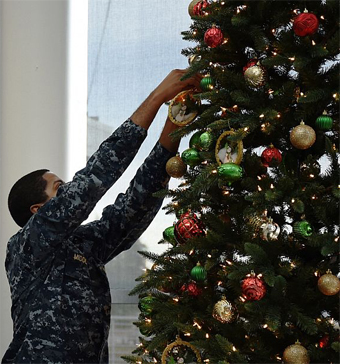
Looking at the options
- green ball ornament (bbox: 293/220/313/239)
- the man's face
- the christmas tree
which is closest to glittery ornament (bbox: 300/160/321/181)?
the christmas tree

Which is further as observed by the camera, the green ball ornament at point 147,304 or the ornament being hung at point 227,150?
the green ball ornament at point 147,304

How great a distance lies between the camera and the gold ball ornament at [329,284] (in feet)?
4.52

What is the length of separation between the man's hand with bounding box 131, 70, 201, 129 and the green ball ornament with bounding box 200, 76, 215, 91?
0.38 ft

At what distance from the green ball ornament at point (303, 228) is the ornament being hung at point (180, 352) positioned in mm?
403

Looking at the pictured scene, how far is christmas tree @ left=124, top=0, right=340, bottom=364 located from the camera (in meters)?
1.43

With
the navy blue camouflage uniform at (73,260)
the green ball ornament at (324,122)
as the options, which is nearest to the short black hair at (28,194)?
the navy blue camouflage uniform at (73,260)

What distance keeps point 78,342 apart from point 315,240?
0.92m

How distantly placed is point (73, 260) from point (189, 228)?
0.62 metres

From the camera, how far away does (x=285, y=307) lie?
56.0 inches

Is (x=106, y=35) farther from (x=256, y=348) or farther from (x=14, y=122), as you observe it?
(x=256, y=348)

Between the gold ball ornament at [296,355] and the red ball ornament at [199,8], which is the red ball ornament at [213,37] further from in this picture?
the gold ball ornament at [296,355]

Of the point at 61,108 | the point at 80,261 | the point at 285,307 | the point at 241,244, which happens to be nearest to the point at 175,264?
the point at 241,244

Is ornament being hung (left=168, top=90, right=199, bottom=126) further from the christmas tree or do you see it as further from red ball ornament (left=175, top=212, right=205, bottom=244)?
red ball ornament (left=175, top=212, right=205, bottom=244)

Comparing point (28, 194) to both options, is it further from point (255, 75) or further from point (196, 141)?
point (255, 75)
